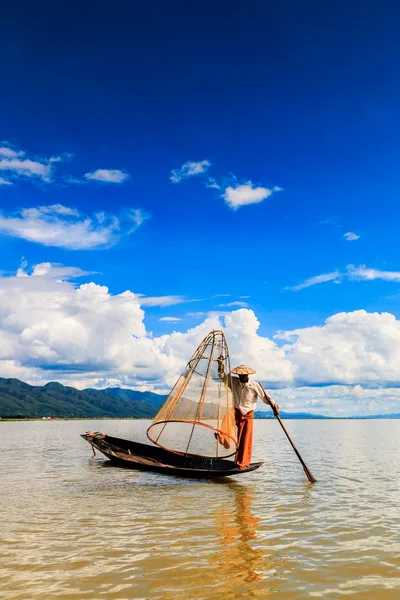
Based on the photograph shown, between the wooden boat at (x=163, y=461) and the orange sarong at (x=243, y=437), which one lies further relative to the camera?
the wooden boat at (x=163, y=461)

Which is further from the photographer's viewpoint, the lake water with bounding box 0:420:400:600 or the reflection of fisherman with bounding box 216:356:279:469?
the reflection of fisherman with bounding box 216:356:279:469

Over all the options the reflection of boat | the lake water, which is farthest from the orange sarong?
the reflection of boat

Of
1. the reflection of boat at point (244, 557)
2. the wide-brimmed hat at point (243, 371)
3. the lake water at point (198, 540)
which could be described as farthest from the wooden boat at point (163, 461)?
the reflection of boat at point (244, 557)

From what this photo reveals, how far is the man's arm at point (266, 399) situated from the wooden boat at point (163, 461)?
234cm

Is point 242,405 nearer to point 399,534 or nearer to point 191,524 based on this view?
point 191,524

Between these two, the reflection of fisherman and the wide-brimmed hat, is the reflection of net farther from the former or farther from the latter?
the wide-brimmed hat

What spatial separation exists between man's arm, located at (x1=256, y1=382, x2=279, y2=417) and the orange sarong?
818 mm

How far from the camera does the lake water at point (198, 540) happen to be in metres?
7.58

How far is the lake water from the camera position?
24.9 ft

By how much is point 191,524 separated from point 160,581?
13.6 ft

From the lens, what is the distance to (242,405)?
59.3 feet

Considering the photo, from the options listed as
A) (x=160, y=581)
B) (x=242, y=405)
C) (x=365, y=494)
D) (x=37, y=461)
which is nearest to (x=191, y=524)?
(x=160, y=581)

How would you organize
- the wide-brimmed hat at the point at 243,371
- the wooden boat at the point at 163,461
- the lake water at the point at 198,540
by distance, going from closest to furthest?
1. the lake water at the point at 198,540
2. the wide-brimmed hat at the point at 243,371
3. the wooden boat at the point at 163,461

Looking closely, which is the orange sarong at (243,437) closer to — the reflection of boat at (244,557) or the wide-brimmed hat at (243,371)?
the wide-brimmed hat at (243,371)
